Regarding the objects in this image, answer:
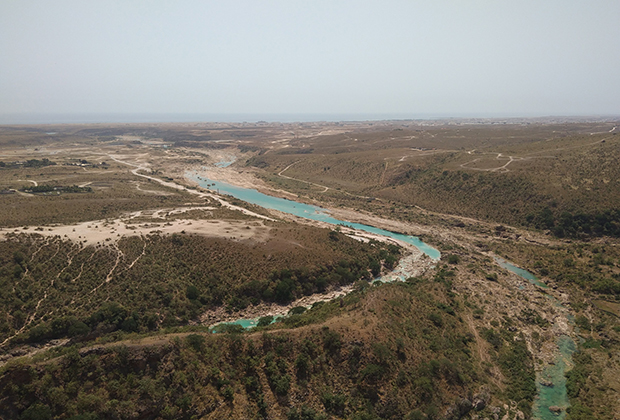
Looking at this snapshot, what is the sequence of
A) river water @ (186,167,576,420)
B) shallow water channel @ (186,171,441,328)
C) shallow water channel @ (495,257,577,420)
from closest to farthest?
shallow water channel @ (495,257,577,420) → river water @ (186,167,576,420) → shallow water channel @ (186,171,441,328)

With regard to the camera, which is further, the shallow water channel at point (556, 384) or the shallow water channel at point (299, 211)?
the shallow water channel at point (299, 211)

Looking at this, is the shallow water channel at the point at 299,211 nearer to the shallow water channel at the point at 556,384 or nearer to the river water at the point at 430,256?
the river water at the point at 430,256

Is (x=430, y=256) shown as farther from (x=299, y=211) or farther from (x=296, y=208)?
(x=296, y=208)

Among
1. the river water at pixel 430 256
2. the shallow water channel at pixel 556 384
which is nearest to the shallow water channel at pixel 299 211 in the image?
the river water at pixel 430 256

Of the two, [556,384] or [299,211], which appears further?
[299,211]

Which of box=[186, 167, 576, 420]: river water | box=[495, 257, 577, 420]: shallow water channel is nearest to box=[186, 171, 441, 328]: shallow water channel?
box=[186, 167, 576, 420]: river water

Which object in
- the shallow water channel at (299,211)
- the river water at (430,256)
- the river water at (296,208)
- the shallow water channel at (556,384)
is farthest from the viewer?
the river water at (296,208)

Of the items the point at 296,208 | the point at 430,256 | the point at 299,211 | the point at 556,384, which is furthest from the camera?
the point at 296,208

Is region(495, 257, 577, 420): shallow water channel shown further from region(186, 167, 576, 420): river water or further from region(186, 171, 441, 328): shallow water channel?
region(186, 171, 441, 328): shallow water channel

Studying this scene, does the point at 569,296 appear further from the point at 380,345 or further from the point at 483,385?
the point at 380,345

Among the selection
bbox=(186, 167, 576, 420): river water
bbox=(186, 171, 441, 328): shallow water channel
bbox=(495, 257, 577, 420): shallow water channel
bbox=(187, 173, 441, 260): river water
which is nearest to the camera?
bbox=(495, 257, 577, 420): shallow water channel

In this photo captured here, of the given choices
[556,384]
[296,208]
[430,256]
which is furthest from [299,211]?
[556,384]
